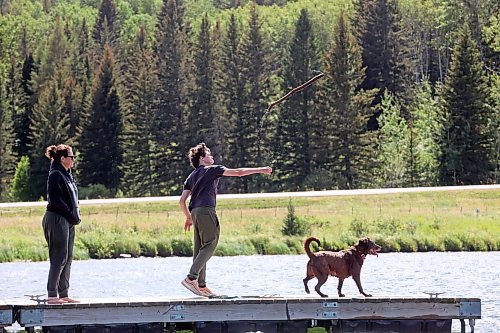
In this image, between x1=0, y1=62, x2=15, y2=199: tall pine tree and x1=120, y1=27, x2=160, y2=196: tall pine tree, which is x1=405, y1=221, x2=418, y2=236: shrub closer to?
x1=120, y1=27, x2=160, y2=196: tall pine tree

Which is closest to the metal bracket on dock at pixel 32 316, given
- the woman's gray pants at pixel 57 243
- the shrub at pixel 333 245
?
the woman's gray pants at pixel 57 243

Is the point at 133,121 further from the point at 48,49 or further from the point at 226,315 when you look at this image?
the point at 226,315

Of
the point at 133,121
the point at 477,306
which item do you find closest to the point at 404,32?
the point at 133,121

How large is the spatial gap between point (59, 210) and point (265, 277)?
56.1ft

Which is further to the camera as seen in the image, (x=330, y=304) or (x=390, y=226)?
(x=390, y=226)

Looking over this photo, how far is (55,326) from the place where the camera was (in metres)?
16.0

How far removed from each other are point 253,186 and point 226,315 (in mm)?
61615

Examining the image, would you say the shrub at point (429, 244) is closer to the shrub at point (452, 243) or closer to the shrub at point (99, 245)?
the shrub at point (452, 243)

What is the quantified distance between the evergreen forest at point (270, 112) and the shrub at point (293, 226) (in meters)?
25.3

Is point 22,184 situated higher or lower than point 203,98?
lower

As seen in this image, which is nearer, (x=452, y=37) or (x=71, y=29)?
(x=452, y=37)

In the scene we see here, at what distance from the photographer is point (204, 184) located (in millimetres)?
16641

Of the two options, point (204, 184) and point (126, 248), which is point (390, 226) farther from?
point (204, 184)

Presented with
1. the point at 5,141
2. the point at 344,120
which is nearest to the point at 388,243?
the point at 344,120
